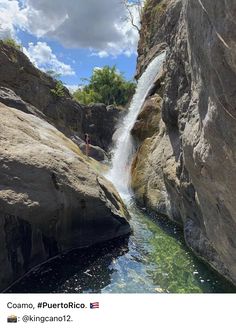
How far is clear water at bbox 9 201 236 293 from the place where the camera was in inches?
363

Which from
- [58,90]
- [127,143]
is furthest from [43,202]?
[58,90]

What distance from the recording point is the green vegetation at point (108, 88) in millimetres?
66625

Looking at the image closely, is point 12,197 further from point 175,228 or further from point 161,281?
point 175,228

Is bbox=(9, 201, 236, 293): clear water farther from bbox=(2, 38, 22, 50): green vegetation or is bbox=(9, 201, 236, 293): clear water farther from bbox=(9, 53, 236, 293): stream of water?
bbox=(2, 38, 22, 50): green vegetation

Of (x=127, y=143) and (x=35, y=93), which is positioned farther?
(x=35, y=93)

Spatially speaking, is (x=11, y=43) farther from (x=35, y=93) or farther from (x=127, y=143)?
(x=127, y=143)

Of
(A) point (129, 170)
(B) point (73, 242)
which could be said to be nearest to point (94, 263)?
(B) point (73, 242)

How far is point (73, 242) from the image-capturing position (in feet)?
37.4

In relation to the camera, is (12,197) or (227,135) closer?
(227,135)

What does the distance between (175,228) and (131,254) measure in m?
3.12

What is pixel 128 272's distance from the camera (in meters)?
10.2

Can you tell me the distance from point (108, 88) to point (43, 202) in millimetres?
59140

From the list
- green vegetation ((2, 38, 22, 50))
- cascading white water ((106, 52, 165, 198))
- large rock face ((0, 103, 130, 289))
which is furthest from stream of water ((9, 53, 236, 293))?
green vegetation ((2, 38, 22, 50))
